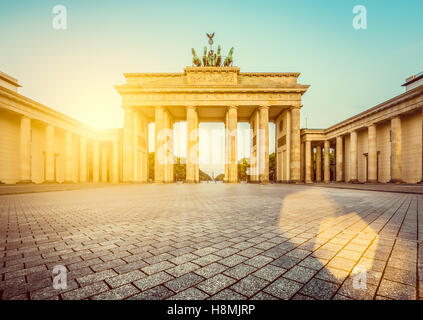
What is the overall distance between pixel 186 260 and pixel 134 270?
2.00 feet

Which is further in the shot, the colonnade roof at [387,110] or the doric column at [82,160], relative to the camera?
the doric column at [82,160]

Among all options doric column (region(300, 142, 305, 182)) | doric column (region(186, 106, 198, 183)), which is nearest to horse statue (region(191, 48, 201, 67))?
doric column (region(186, 106, 198, 183))

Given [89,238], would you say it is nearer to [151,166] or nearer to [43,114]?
[43,114]

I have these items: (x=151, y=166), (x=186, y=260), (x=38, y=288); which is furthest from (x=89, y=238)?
(x=151, y=166)

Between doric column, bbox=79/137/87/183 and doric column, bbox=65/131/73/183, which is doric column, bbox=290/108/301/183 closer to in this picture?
doric column, bbox=65/131/73/183

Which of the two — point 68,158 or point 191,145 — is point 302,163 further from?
point 68,158

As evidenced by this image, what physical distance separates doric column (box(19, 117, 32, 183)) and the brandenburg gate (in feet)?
35.1

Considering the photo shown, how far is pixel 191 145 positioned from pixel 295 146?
1615cm

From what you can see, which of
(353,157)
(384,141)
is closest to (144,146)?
(353,157)

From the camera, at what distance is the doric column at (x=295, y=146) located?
97.2 ft

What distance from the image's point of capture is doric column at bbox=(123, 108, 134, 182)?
29797 millimetres

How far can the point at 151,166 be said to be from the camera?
60469 millimetres

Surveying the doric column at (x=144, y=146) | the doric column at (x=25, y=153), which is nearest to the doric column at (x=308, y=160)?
the doric column at (x=144, y=146)

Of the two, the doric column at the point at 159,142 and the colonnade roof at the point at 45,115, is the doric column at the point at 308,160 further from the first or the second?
the colonnade roof at the point at 45,115
